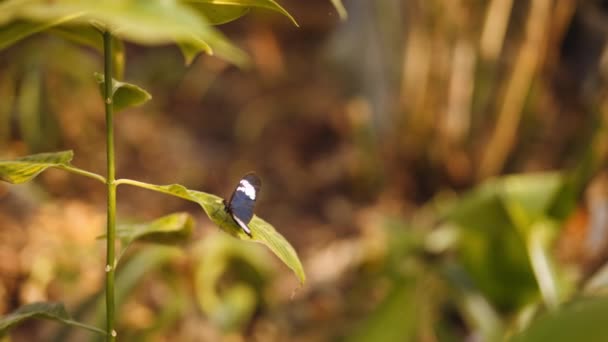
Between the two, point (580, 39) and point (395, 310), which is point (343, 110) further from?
point (395, 310)

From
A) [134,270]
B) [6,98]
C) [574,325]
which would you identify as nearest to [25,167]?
[574,325]

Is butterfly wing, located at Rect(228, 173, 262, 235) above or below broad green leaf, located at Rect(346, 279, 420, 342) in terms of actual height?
below

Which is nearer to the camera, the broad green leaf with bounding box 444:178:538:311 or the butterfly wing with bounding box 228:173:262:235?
the butterfly wing with bounding box 228:173:262:235

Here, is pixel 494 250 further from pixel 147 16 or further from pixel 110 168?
pixel 147 16

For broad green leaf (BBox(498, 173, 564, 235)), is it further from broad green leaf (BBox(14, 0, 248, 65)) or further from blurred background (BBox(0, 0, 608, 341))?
broad green leaf (BBox(14, 0, 248, 65))

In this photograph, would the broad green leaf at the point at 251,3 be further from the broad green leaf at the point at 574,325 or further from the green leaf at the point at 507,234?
the green leaf at the point at 507,234

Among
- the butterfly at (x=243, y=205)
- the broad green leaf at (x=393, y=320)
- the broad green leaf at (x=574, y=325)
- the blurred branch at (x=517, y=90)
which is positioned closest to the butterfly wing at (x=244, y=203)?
the butterfly at (x=243, y=205)

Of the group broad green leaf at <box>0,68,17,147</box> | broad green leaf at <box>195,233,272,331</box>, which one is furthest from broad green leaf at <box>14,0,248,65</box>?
broad green leaf at <box>0,68,17,147</box>

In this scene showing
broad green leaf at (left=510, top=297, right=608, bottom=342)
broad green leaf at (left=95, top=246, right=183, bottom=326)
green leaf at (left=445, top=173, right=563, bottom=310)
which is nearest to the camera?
broad green leaf at (left=510, top=297, right=608, bottom=342)
